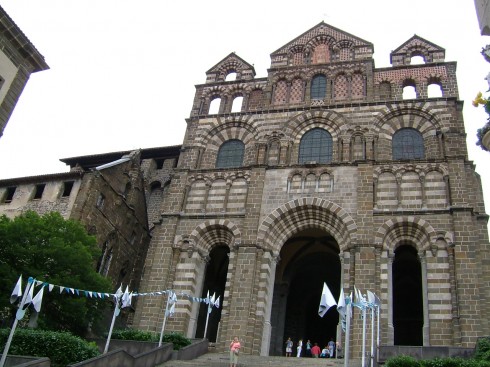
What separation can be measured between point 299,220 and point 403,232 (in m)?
5.53

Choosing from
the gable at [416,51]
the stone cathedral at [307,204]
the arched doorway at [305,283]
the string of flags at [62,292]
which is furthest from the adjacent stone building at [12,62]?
the gable at [416,51]

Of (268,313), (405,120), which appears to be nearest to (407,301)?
(268,313)

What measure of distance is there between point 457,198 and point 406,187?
260cm

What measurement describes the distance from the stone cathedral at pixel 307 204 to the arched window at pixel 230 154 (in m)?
0.08

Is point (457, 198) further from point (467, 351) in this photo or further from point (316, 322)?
point (316, 322)

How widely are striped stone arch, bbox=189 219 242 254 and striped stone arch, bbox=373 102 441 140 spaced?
10218 mm

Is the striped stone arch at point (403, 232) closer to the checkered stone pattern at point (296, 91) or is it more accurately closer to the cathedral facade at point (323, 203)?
the cathedral facade at point (323, 203)

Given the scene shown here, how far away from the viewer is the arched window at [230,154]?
32.0 m

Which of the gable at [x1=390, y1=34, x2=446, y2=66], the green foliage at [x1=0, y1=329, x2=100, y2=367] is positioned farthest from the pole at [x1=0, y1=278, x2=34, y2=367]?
the gable at [x1=390, y1=34, x2=446, y2=66]

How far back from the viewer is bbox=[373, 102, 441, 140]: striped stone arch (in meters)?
29.7

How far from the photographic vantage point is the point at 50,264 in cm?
2314

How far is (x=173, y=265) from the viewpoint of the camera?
92.4 feet

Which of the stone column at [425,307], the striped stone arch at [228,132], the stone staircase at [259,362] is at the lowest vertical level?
the stone staircase at [259,362]

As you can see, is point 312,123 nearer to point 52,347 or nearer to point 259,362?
point 259,362
